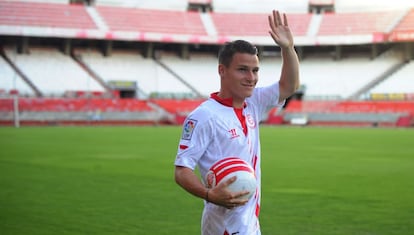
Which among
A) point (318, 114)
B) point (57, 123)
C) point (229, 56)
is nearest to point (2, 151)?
point (229, 56)

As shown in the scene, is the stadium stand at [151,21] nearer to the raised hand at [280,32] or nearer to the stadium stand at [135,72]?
the stadium stand at [135,72]

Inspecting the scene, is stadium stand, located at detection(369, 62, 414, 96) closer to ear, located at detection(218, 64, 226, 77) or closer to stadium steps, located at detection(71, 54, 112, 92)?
stadium steps, located at detection(71, 54, 112, 92)

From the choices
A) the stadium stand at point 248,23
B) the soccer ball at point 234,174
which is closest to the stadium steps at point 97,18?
the stadium stand at point 248,23

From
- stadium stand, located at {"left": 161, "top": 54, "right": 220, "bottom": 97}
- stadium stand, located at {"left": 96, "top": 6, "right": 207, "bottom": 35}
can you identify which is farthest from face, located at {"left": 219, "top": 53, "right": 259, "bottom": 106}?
stadium stand, located at {"left": 96, "top": 6, "right": 207, "bottom": 35}

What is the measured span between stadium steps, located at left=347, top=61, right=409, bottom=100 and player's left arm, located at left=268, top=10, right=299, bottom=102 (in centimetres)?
5301

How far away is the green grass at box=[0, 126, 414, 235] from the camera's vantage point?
7.81 metres

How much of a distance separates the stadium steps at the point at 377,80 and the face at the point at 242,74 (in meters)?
53.6

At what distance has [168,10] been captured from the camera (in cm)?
6319

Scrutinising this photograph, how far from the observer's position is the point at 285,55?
435 cm

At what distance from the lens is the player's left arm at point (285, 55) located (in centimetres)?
434

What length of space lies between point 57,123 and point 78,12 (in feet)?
53.9

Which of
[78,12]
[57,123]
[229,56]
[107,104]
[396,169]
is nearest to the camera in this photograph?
[229,56]

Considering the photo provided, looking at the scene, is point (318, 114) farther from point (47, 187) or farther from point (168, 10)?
point (47, 187)

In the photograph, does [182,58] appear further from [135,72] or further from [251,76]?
[251,76]
